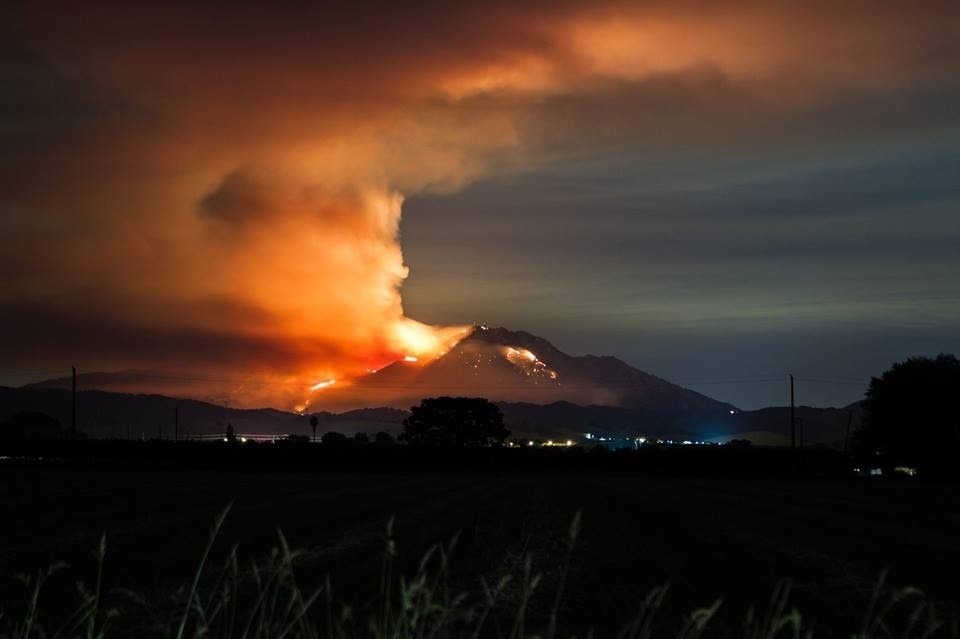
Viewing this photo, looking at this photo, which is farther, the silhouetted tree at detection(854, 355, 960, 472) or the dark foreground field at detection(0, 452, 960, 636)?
the silhouetted tree at detection(854, 355, 960, 472)

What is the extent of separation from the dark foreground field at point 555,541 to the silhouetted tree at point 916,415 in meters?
51.0

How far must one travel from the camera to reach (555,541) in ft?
111

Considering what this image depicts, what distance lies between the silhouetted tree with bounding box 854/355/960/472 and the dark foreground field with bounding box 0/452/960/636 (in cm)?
5097

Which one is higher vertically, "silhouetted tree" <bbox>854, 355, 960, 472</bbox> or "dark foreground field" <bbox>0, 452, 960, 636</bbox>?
"silhouetted tree" <bbox>854, 355, 960, 472</bbox>

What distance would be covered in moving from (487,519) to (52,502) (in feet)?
63.5

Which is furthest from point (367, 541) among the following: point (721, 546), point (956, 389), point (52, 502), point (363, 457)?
point (363, 457)

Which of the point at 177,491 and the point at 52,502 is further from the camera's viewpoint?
the point at 177,491

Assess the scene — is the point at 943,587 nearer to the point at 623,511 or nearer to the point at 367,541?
the point at 367,541

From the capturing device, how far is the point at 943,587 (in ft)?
81.0

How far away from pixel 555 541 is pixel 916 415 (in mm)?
88158

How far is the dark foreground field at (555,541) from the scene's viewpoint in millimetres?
23219

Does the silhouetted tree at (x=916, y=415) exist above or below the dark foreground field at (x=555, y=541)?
above

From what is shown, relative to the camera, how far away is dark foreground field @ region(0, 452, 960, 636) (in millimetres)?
23219

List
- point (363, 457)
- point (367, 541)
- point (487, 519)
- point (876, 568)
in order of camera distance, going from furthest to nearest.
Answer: point (363, 457) → point (487, 519) → point (367, 541) → point (876, 568)
